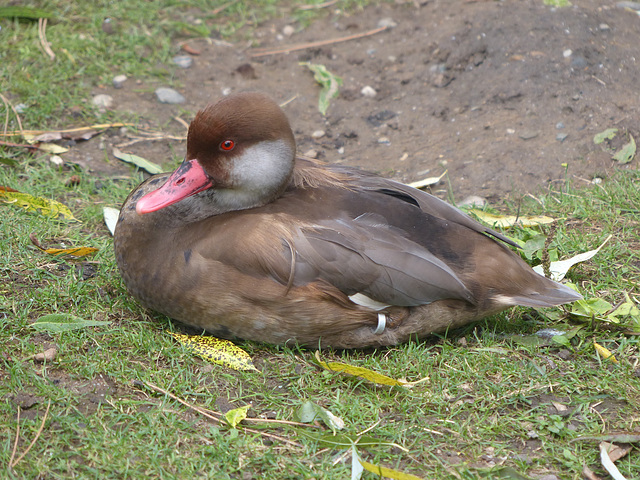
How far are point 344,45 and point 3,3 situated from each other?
2.90 metres

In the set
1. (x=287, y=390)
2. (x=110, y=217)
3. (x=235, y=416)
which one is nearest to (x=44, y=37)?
(x=110, y=217)

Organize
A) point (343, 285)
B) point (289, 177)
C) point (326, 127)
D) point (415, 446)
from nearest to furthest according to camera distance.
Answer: point (415, 446) → point (343, 285) → point (289, 177) → point (326, 127)

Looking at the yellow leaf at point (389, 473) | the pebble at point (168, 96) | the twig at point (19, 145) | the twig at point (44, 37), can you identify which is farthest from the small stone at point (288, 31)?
the yellow leaf at point (389, 473)

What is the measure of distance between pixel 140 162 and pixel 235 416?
2.43m

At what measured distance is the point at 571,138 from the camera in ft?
15.6

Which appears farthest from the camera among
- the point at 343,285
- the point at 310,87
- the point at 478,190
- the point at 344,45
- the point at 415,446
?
the point at 344,45

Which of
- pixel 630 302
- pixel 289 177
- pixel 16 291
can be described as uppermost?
pixel 289 177

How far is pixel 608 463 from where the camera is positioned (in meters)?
2.59

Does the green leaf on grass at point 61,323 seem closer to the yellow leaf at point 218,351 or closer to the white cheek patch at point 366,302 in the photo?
the yellow leaf at point 218,351

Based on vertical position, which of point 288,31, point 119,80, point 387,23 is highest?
point 387,23

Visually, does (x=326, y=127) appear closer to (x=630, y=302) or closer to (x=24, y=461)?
(x=630, y=302)

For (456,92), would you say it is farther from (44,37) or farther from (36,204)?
(44,37)

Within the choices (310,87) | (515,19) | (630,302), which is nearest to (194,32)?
(310,87)

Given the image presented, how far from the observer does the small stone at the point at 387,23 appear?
6223 mm
